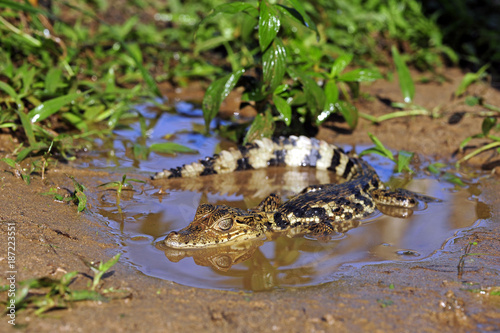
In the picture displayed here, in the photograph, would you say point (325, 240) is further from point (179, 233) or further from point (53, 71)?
point (53, 71)

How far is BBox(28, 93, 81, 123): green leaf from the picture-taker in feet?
15.7

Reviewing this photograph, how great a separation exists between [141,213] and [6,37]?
10.7 feet

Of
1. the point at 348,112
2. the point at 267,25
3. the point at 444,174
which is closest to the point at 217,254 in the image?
the point at 267,25

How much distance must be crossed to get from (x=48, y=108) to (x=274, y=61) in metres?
2.12

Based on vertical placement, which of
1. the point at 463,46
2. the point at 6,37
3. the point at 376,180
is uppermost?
the point at 463,46

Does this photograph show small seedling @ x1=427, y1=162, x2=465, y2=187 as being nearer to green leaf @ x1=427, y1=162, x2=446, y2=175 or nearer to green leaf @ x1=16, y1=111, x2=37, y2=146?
green leaf @ x1=427, y1=162, x2=446, y2=175

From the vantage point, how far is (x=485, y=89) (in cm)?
661

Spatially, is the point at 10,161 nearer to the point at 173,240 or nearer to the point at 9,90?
the point at 9,90

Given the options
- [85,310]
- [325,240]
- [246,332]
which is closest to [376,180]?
A: [325,240]

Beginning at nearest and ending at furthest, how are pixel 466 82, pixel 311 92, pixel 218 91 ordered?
pixel 218 91, pixel 311 92, pixel 466 82

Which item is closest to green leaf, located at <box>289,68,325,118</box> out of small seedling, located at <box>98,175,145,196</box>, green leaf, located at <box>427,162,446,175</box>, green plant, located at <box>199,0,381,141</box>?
green plant, located at <box>199,0,381,141</box>

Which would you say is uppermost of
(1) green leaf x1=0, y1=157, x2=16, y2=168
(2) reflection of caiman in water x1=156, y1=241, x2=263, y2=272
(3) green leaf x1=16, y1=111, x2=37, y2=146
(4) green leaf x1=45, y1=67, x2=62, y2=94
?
(4) green leaf x1=45, y1=67, x2=62, y2=94

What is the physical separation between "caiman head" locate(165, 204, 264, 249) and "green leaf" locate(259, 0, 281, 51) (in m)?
1.44

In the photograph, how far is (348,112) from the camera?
18.2ft
